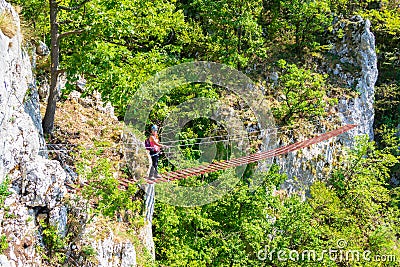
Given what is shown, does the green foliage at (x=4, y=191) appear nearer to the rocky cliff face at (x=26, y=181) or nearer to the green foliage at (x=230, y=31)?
the rocky cliff face at (x=26, y=181)

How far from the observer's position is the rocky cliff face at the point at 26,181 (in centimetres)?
642

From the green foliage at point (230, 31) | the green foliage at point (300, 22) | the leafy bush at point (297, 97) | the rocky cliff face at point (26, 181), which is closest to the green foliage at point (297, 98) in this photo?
the leafy bush at point (297, 97)

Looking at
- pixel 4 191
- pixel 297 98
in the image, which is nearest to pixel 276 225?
pixel 297 98

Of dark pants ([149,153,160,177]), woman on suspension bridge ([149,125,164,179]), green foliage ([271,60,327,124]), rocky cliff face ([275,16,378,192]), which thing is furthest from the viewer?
rocky cliff face ([275,16,378,192])

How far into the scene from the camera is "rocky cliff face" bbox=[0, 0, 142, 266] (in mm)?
6422

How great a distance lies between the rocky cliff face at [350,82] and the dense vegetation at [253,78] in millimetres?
457

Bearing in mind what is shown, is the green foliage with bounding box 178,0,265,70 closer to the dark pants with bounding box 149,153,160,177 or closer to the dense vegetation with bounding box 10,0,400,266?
the dense vegetation with bounding box 10,0,400,266

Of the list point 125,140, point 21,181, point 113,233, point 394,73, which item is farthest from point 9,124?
point 394,73

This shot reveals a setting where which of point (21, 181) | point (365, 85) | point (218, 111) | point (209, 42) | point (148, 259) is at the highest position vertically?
point (209, 42)

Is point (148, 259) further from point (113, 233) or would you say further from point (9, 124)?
point (9, 124)

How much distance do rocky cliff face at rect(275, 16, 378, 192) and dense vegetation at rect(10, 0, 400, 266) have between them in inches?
18.0

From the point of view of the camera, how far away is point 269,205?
14.1 meters

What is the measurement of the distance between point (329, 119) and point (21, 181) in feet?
41.0

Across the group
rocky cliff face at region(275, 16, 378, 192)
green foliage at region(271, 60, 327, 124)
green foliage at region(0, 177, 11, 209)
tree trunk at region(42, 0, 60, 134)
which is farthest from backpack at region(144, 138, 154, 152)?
rocky cliff face at region(275, 16, 378, 192)
